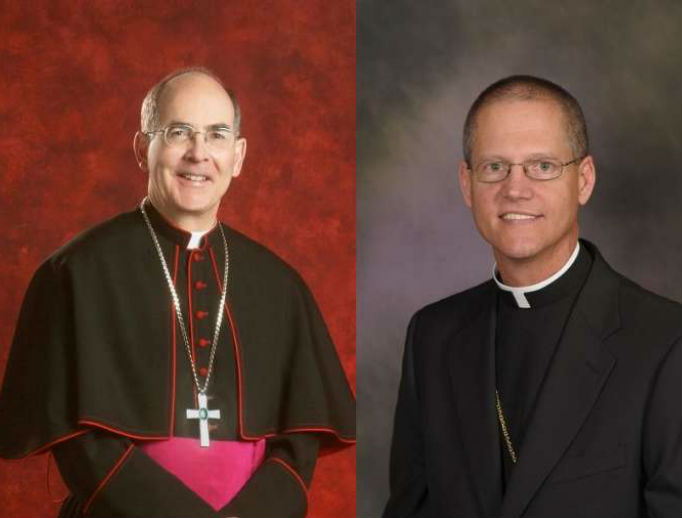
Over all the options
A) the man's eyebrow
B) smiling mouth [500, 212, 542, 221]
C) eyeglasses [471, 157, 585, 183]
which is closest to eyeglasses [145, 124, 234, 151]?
the man's eyebrow

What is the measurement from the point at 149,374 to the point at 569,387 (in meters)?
1.44

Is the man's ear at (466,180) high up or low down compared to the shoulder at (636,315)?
up

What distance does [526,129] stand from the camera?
3.65 m

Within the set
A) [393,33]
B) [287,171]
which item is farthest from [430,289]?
[393,33]

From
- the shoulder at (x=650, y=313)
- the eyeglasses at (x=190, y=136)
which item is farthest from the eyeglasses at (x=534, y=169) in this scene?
the eyeglasses at (x=190, y=136)

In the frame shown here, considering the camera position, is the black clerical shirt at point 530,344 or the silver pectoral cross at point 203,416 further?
the silver pectoral cross at point 203,416

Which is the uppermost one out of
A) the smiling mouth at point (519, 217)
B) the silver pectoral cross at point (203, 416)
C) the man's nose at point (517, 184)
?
the man's nose at point (517, 184)

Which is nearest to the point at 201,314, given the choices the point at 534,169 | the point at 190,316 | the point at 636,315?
the point at 190,316

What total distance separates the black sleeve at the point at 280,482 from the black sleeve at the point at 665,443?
52.4 inches

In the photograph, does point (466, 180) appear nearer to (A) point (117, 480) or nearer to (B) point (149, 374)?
(B) point (149, 374)

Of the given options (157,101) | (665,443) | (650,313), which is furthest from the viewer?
(157,101)

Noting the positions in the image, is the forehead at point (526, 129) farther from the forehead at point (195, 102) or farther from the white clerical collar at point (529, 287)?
the forehead at point (195, 102)

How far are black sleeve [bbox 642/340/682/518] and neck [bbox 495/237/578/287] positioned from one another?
49 cm

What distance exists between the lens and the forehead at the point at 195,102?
4.14 meters
